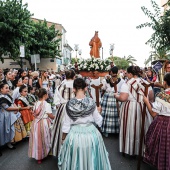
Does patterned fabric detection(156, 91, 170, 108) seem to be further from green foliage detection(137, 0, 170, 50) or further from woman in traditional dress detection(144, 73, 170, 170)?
green foliage detection(137, 0, 170, 50)

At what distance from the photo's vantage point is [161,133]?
3338 millimetres

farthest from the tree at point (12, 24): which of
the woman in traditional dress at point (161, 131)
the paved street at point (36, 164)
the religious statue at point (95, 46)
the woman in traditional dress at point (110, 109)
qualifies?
the woman in traditional dress at point (161, 131)

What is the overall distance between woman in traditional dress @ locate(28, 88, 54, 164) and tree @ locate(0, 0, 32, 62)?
11.2 m

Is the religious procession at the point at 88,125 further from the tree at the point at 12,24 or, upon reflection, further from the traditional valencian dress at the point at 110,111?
the tree at the point at 12,24

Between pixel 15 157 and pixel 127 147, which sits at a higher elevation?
pixel 127 147

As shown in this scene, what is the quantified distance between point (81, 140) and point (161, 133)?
4.14ft

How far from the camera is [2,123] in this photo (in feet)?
16.6

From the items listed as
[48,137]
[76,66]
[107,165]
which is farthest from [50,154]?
[76,66]

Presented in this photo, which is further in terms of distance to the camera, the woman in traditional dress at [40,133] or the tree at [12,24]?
the tree at [12,24]

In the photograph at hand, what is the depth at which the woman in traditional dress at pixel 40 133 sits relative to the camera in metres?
4.42

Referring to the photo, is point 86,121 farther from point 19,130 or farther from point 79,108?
point 19,130

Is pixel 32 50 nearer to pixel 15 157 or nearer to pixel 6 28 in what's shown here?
pixel 6 28

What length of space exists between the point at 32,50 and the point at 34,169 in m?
25.7

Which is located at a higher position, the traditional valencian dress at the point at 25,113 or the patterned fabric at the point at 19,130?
the traditional valencian dress at the point at 25,113
